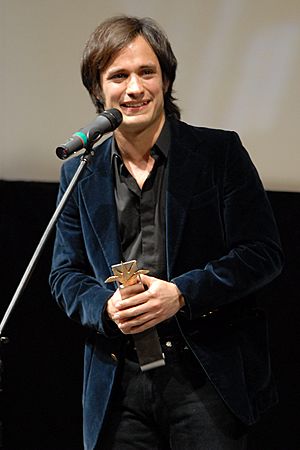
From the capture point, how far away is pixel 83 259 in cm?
199

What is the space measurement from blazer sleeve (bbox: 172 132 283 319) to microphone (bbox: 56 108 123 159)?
0.29 m

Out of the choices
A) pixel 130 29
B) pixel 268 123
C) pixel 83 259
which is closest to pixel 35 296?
pixel 83 259

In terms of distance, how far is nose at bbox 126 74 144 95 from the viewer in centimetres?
185

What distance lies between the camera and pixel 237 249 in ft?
5.99

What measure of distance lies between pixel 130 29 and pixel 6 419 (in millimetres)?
1449

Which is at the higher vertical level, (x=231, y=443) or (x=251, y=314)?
(x=251, y=314)

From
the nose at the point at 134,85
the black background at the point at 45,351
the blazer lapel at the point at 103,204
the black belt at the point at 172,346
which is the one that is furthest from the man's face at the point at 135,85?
the black background at the point at 45,351

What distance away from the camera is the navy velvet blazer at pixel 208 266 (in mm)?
1795

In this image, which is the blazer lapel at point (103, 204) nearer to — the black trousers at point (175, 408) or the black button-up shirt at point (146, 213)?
the black button-up shirt at point (146, 213)

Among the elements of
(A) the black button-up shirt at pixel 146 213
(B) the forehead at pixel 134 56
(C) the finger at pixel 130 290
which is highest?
(B) the forehead at pixel 134 56

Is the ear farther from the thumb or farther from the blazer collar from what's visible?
the thumb

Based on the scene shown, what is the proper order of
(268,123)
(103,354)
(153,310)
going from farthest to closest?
(268,123) → (103,354) → (153,310)

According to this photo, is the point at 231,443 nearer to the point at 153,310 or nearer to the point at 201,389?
the point at 201,389

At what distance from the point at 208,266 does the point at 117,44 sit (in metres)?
0.53
